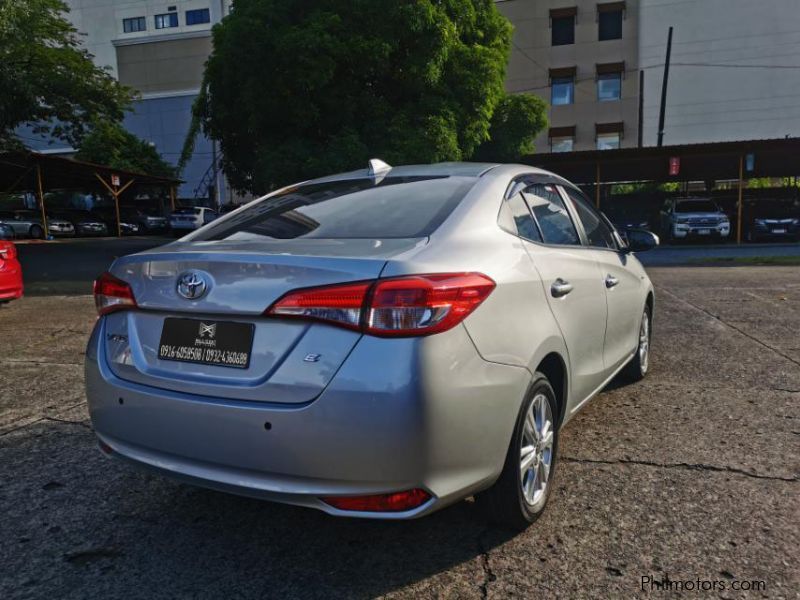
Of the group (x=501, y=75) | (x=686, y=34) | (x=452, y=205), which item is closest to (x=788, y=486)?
(x=452, y=205)

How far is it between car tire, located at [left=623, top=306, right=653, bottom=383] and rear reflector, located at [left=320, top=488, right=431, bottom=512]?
2.85m

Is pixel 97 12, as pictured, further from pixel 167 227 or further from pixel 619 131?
pixel 619 131

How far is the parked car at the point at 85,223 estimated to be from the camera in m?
30.8

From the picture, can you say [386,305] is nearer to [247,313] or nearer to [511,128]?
[247,313]

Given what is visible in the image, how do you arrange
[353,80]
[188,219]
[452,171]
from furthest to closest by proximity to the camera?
1. [188,219]
2. [353,80]
3. [452,171]

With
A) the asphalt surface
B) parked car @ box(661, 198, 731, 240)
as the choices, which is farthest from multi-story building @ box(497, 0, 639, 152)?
the asphalt surface

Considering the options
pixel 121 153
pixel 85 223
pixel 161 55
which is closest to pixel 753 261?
pixel 85 223

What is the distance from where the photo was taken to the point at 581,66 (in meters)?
35.6

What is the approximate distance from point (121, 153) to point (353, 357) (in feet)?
125

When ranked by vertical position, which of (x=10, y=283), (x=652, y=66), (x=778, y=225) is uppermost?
(x=652, y=66)

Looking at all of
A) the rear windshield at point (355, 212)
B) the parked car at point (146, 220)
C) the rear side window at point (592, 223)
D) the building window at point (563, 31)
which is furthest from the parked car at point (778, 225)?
the parked car at point (146, 220)

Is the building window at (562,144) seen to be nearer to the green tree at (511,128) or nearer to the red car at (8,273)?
the green tree at (511,128)

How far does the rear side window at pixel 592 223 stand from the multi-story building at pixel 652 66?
33.8 metres

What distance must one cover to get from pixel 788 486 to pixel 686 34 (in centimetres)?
3988
